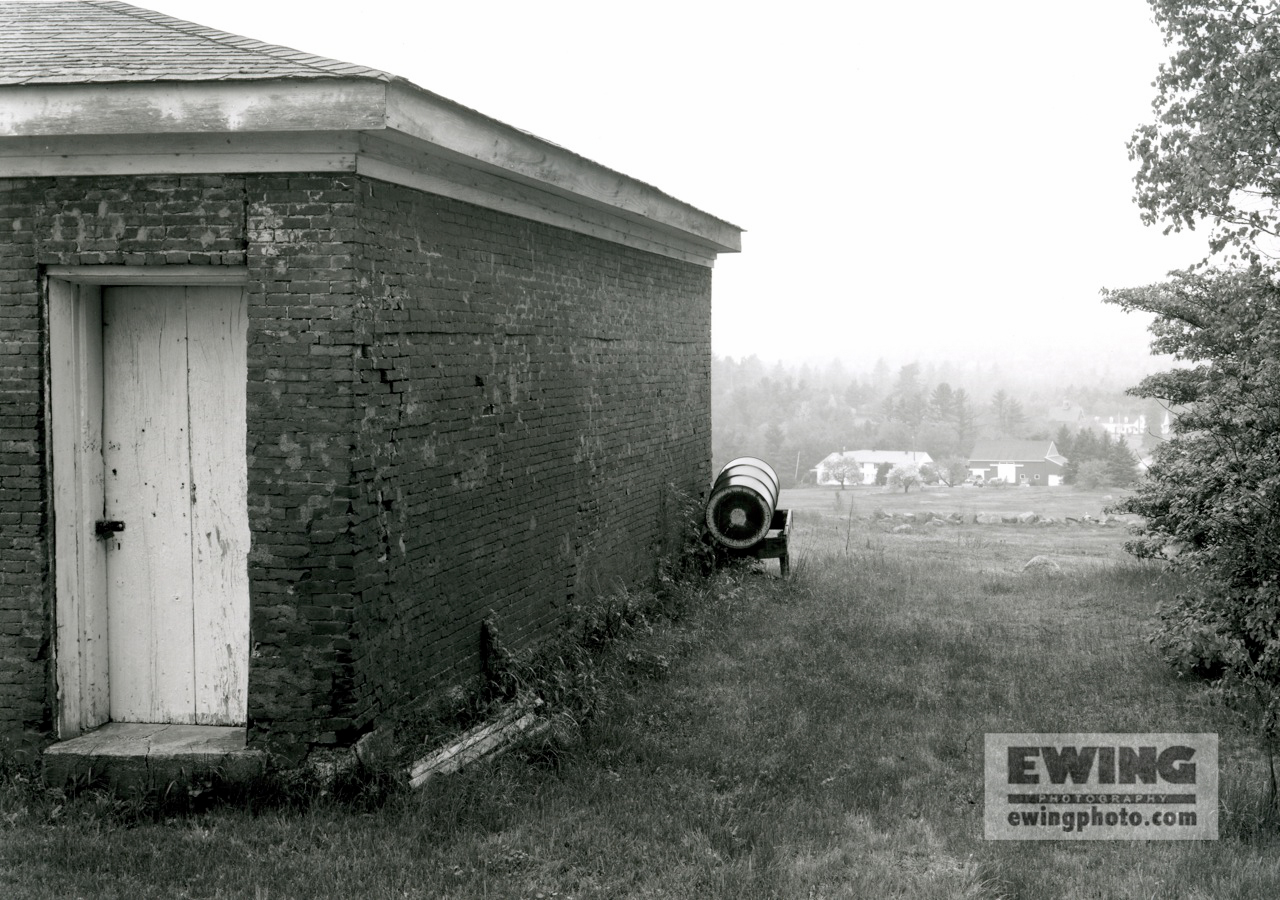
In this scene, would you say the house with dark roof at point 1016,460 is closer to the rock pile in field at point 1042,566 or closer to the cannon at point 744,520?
the rock pile in field at point 1042,566

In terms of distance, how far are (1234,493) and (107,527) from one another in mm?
6976

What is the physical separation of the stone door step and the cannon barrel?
744 centimetres

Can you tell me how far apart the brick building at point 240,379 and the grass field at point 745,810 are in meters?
0.89

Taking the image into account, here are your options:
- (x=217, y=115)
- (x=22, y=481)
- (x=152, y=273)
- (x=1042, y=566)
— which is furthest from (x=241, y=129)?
(x=1042, y=566)

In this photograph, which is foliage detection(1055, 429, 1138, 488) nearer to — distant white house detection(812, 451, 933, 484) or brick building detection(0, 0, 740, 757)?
distant white house detection(812, 451, 933, 484)

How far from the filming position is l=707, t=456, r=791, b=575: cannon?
41.3 ft

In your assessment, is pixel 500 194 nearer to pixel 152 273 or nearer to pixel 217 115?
pixel 217 115

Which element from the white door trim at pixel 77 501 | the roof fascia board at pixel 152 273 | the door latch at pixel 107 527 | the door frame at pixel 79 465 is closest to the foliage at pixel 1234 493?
the roof fascia board at pixel 152 273

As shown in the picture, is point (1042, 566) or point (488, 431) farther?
point (1042, 566)

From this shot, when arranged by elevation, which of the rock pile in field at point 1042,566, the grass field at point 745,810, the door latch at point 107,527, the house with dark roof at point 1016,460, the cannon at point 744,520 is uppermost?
the door latch at point 107,527

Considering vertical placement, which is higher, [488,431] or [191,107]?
[191,107]

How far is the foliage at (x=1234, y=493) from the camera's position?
6.20 meters

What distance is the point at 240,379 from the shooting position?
6.39 metres

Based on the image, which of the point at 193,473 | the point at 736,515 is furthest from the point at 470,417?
the point at 736,515
